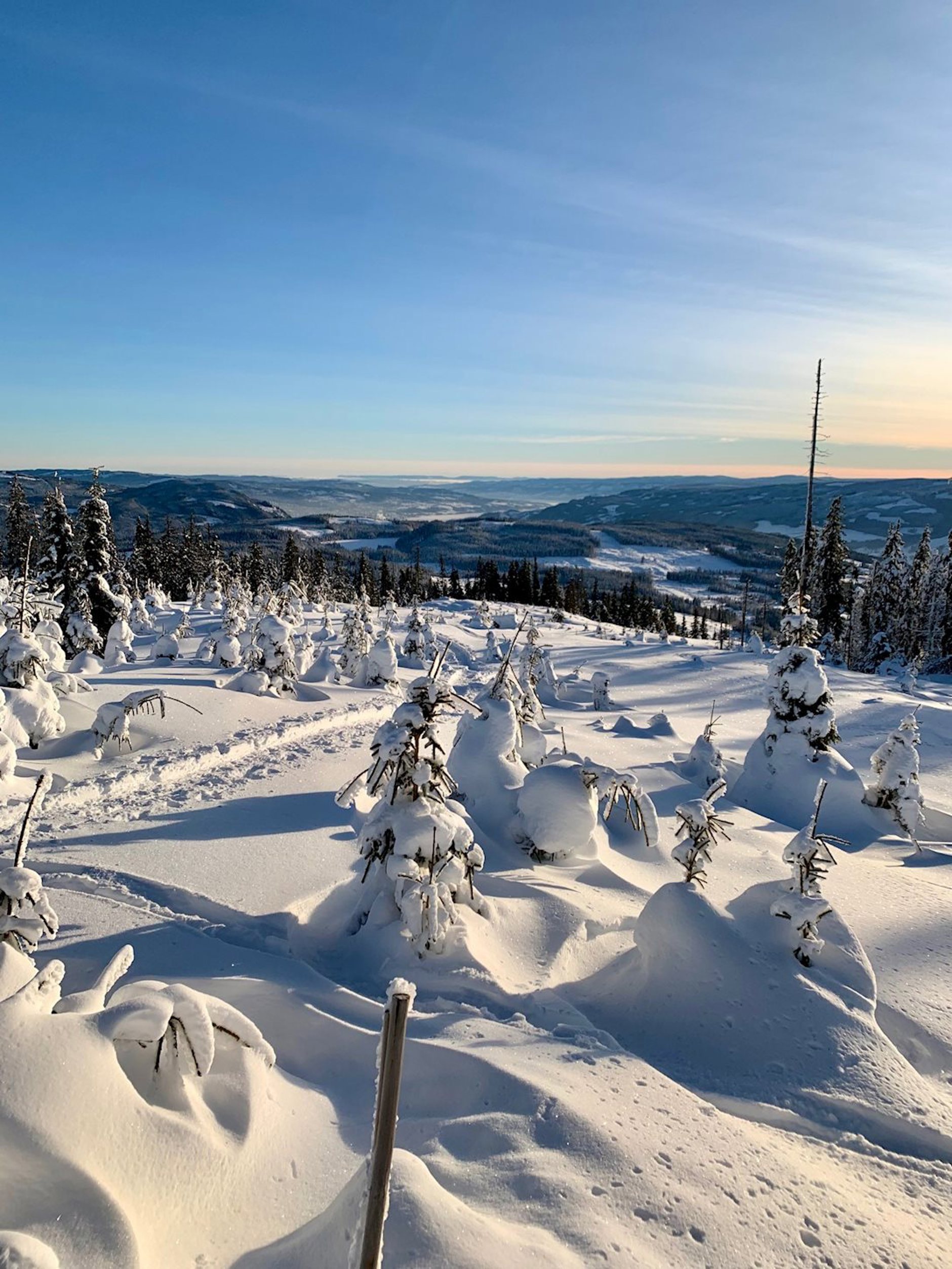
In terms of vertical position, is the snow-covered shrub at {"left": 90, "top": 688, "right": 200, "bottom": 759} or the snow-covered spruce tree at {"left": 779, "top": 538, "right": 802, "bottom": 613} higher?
the snow-covered spruce tree at {"left": 779, "top": 538, "right": 802, "bottom": 613}

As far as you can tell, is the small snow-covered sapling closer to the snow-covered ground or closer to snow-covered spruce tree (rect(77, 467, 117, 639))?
the snow-covered ground

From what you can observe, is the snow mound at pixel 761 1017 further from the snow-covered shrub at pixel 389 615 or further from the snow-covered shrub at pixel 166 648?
the snow-covered shrub at pixel 389 615

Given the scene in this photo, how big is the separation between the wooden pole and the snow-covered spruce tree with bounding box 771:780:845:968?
483 cm

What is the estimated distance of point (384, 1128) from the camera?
1.24 meters

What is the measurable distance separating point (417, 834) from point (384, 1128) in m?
4.15

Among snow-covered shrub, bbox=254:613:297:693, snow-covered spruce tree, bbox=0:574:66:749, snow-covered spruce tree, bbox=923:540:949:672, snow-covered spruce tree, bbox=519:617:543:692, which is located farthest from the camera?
snow-covered spruce tree, bbox=923:540:949:672

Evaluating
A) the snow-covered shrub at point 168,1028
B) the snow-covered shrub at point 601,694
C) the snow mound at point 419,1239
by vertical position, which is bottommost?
the snow-covered shrub at point 601,694

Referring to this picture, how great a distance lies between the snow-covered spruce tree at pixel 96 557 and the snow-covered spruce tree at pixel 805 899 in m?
24.3

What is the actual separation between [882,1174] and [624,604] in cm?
8344

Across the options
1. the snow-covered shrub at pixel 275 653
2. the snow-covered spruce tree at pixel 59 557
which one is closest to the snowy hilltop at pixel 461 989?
the snow-covered shrub at pixel 275 653

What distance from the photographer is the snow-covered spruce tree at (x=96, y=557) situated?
23.9 meters

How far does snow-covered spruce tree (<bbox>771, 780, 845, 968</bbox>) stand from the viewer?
517cm

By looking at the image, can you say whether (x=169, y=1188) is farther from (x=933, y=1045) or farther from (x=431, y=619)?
(x=431, y=619)

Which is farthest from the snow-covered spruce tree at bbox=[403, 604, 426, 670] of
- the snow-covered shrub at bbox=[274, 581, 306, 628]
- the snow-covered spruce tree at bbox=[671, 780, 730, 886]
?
the snow-covered spruce tree at bbox=[671, 780, 730, 886]
